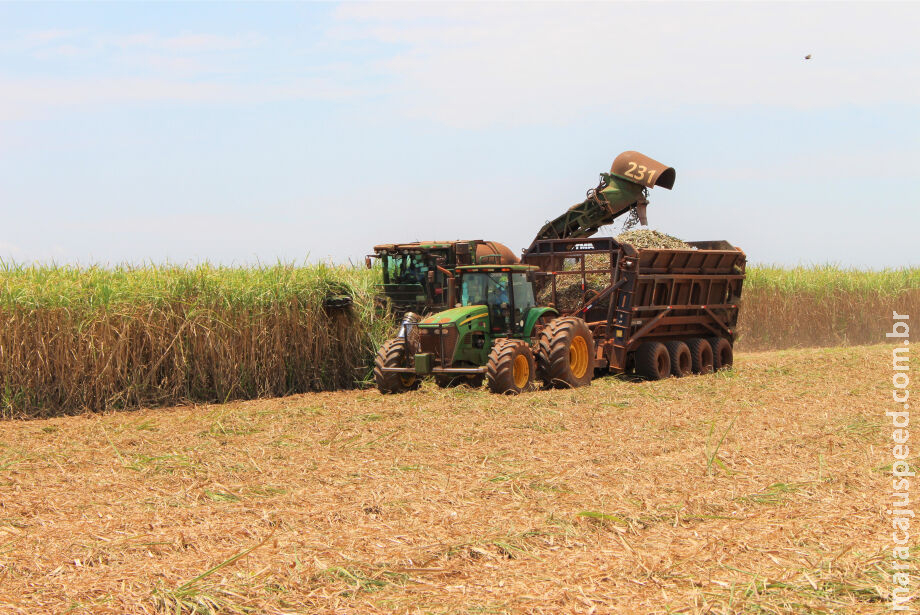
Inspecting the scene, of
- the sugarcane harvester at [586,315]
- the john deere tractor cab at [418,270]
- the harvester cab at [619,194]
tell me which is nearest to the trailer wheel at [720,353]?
the sugarcane harvester at [586,315]

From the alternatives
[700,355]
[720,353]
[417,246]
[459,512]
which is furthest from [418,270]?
[459,512]

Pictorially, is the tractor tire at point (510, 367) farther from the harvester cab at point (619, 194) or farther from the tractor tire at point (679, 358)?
the harvester cab at point (619, 194)

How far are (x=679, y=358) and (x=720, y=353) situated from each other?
1632mm

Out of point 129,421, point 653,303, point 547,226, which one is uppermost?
point 547,226

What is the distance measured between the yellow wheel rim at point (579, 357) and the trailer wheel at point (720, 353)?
3.90m

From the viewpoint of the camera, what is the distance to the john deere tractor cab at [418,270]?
15.2 m

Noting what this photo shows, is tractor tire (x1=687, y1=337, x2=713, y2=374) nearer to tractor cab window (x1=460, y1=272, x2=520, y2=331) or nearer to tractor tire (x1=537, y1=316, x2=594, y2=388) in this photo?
tractor tire (x1=537, y1=316, x2=594, y2=388)

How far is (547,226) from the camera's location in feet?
53.2

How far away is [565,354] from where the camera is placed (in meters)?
12.4

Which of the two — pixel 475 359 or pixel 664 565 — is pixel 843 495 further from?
pixel 475 359

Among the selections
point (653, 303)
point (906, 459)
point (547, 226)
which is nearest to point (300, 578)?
point (906, 459)

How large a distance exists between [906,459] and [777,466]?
129 cm

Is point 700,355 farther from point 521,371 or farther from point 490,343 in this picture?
point 521,371

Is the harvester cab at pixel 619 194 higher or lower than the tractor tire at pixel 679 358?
higher
